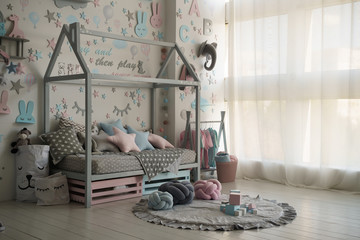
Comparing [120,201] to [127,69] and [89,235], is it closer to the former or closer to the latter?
[89,235]

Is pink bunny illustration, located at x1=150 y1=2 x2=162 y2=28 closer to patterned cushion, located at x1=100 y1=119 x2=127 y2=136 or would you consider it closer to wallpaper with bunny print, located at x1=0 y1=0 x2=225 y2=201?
wallpaper with bunny print, located at x1=0 y1=0 x2=225 y2=201

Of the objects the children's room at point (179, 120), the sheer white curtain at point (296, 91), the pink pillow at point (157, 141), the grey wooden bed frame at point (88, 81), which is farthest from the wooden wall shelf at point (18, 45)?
the sheer white curtain at point (296, 91)

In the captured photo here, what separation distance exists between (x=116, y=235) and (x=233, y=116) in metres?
2.81

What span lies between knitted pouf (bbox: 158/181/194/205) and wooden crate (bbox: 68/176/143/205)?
17.1 inches

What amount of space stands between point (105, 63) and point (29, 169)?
4.54 ft

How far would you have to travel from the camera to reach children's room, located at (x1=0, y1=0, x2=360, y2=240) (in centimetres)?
329

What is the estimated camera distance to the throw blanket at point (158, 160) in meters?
4.01

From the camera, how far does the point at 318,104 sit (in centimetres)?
454

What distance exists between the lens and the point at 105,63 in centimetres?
453

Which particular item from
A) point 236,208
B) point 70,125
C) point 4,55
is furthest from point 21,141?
point 236,208

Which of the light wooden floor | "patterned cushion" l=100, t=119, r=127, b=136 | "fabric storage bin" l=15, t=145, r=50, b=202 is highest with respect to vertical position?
"patterned cushion" l=100, t=119, r=127, b=136

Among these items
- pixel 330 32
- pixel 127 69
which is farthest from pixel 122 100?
pixel 330 32

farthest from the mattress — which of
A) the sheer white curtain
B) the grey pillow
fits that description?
the sheer white curtain

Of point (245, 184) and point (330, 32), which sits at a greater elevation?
point (330, 32)
